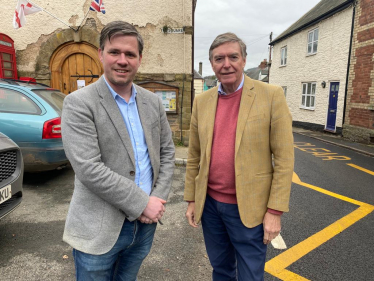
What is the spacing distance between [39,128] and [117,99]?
10.7 ft

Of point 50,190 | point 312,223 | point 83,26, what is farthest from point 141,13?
point 312,223

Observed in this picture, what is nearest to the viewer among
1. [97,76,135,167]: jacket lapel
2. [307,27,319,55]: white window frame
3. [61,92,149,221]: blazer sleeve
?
[61,92,149,221]: blazer sleeve

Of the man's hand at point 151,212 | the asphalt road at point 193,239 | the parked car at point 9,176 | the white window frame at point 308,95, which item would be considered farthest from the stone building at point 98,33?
the white window frame at point 308,95

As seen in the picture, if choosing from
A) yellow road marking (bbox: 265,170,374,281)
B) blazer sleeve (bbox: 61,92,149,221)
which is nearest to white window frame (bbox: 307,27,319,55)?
yellow road marking (bbox: 265,170,374,281)

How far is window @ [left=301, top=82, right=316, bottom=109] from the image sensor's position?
15062 millimetres

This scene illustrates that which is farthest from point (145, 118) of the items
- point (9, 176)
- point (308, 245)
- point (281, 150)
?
point (308, 245)

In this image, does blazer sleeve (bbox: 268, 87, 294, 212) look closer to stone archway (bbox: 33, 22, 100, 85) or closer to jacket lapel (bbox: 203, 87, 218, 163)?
jacket lapel (bbox: 203, 87, 218, 163)

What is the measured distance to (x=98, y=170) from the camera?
1.35 metres

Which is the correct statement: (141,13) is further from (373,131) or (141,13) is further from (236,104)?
(373,131)

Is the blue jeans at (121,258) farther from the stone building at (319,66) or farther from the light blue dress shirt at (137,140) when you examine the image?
the stone building at (319,66)

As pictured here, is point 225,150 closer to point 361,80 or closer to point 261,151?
point 261,151

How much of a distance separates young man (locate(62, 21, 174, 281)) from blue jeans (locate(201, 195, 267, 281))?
1.58 feet

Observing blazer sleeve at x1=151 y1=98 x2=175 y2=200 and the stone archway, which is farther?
the stone archway

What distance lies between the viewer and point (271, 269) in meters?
2.57
